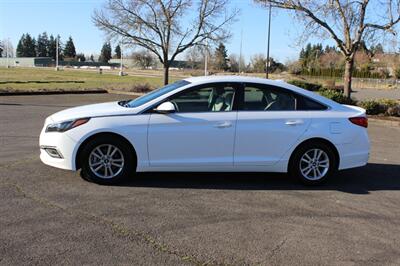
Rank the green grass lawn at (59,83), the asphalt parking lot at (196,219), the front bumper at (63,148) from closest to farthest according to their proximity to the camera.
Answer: the asphalt parking lot at (196,219) → the front bumper at (63,148) → the green grass lawn at (59,83)

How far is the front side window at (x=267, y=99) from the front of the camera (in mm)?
6492

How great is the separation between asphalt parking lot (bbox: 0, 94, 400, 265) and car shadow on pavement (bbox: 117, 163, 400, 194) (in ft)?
0.05

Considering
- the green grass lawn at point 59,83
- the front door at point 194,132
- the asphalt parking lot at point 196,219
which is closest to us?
the asphalt parking lot at point 196,219

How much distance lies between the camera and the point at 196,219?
498cm

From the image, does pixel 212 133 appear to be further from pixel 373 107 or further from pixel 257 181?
pixel 373 107

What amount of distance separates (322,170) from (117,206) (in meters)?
3.05

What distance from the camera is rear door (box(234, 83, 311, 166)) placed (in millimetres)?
6348

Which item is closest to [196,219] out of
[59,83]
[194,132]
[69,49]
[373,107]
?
[194,132]

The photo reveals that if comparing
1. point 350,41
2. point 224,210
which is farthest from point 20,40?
point 224,210

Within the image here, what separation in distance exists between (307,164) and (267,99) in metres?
1.10

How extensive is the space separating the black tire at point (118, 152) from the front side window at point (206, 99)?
2.94ft

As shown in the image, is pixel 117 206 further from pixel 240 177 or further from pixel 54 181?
pixel 240 177

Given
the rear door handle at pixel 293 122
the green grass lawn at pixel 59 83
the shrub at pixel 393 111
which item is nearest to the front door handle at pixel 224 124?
the rear door handle at pixel 293 122

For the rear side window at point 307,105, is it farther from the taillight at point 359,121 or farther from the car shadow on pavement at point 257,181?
the car shadow on pavement at point 257,181
